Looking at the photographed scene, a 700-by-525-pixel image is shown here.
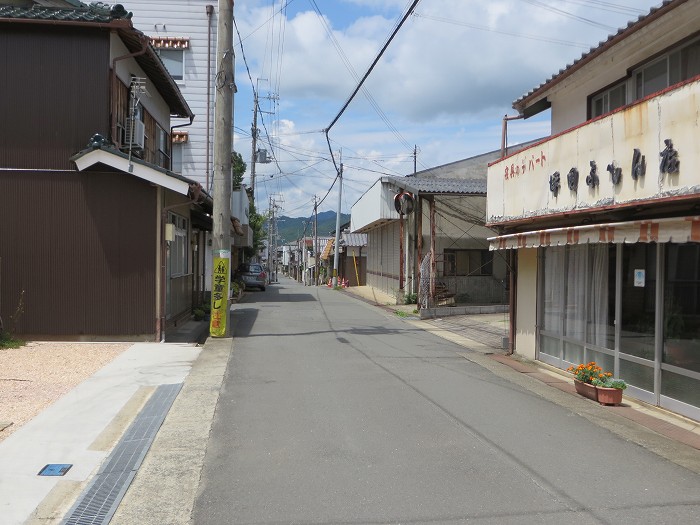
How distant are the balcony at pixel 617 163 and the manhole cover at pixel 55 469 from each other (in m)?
6.84

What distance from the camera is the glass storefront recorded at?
7.61 metres

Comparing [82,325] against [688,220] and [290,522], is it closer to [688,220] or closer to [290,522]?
[290,522]

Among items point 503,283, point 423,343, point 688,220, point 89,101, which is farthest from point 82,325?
point 503,283

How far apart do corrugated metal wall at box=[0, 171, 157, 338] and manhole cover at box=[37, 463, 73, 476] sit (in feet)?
23.2

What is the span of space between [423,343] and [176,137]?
1501 centimetres

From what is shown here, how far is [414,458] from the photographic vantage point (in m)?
5.65

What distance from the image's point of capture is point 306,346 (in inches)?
500

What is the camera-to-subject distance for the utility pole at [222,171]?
13.6 meters

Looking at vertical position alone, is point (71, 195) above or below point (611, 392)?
above

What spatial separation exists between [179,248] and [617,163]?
11655 millimetres

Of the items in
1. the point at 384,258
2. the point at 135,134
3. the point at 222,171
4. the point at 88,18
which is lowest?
the point at 384,258

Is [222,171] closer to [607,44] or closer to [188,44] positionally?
[607,44]

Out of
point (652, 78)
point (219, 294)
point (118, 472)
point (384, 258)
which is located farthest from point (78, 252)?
point (384, 258)

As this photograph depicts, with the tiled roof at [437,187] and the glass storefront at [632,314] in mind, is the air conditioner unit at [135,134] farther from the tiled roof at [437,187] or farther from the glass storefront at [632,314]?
the tiled roof at [437,187]
